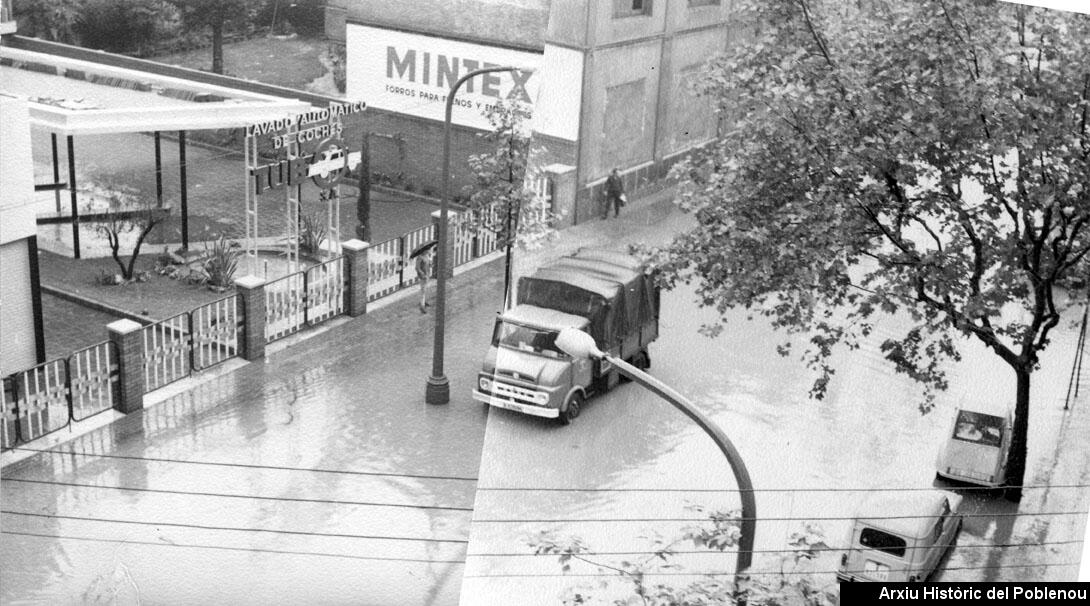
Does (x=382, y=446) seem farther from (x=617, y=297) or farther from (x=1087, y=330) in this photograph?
(x=1087, y=330)

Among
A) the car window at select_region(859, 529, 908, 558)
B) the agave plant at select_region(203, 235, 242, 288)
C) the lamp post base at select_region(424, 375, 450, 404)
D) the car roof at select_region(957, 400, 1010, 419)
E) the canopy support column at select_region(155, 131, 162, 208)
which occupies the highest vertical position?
the car roof at select_region(957, 400, 1010, 419)

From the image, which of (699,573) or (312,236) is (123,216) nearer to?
(312,236)

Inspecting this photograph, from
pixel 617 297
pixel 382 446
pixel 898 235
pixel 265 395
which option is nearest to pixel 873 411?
pixel 898 235

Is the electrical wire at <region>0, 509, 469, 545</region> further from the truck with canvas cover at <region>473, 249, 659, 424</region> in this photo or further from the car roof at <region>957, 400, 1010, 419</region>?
the car roof at <region>957, 400, 1010, 419</region>

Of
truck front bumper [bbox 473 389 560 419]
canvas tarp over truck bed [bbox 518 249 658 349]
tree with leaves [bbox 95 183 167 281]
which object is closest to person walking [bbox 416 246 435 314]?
tree with leaves [bbox 95 183 167 281]

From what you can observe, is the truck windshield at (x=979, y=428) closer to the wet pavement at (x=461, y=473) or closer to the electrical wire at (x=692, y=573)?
the wet pavement at (x=461, y=473)

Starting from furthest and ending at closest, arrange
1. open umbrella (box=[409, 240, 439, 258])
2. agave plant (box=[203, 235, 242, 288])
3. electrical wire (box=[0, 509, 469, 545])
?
open umbrella (box=[409, 240, 439, 258]), agave plant (box=[203, 235, 242, 288]), electrical wire (box=[0, 509, 469, 545])

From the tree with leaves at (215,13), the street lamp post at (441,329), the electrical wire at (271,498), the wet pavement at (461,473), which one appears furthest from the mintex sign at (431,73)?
the electrical wire at (271,498)
